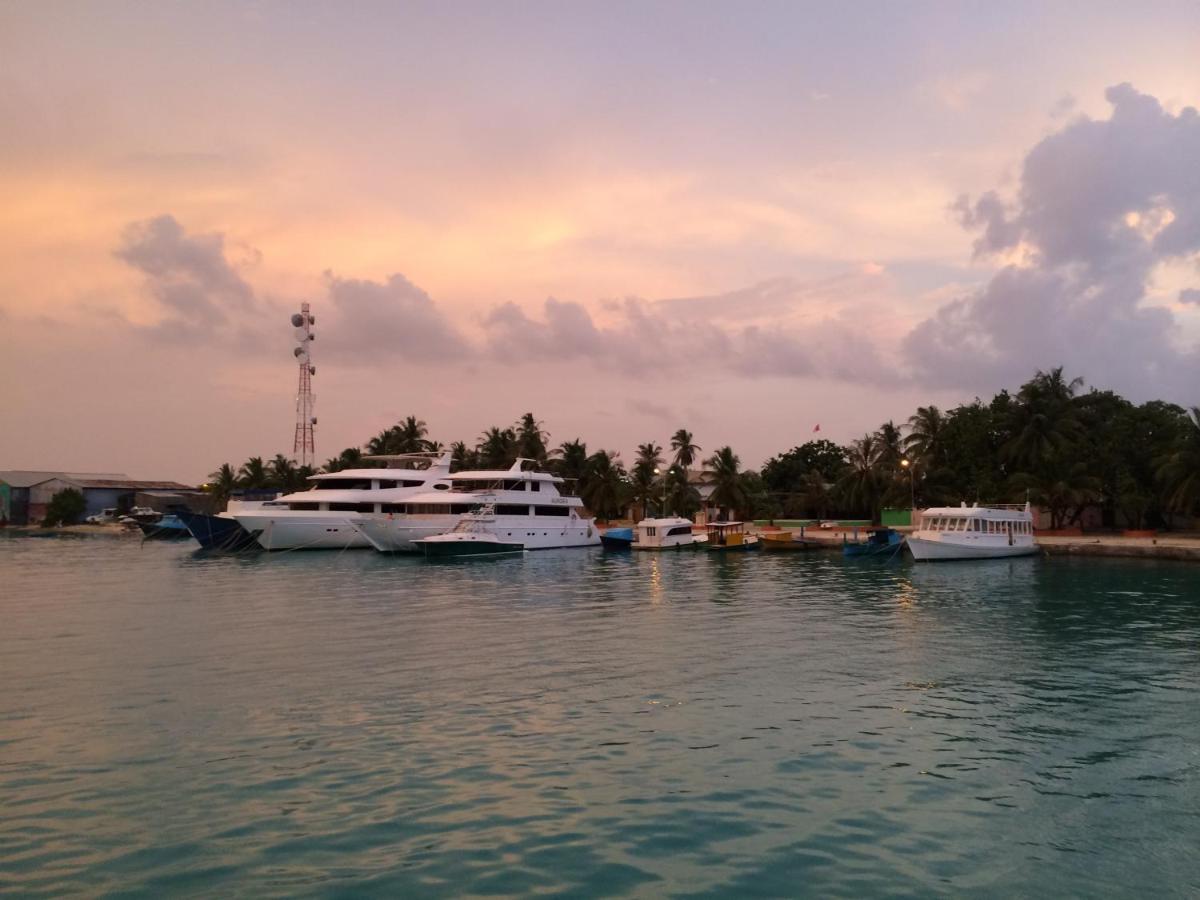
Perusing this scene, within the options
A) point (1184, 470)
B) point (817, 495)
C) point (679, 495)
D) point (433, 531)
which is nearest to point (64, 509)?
point (433, 531)

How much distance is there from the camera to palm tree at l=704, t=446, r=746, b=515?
82375mm

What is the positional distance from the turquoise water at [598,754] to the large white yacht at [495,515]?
29.7m

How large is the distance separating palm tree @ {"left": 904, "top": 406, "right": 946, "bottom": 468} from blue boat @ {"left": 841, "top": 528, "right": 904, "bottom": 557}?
15.0 m

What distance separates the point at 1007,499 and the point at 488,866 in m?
62.4

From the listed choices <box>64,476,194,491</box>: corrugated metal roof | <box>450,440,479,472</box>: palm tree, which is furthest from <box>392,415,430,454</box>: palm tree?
<box>64,476,194,491</box>: corrugated metal roof

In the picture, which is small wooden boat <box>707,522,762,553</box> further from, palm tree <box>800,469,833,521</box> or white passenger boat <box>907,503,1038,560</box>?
palm tree <box>800,469,833,521</box>

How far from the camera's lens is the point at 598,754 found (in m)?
12.3

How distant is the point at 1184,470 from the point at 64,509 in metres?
123

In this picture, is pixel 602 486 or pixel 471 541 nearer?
pixel 471 541

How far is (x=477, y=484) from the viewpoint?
218 feet

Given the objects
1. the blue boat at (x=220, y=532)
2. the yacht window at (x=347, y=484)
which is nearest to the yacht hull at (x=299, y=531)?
the blue boat at (x=220, y=532)

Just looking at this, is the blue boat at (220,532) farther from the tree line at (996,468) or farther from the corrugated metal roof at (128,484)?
the corrugated metal roof at (128,484)

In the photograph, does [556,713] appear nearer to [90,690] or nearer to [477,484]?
[90,690]

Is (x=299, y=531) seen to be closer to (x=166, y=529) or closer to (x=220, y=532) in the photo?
(x=220, y=532)
